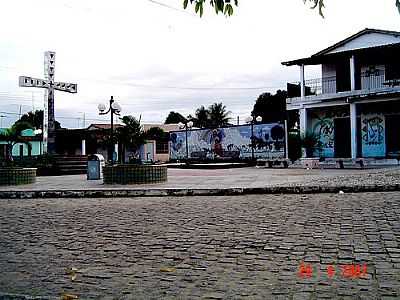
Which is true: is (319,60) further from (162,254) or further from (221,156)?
(162,254)

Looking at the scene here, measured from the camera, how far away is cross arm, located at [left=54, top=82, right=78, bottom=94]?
29.1 m

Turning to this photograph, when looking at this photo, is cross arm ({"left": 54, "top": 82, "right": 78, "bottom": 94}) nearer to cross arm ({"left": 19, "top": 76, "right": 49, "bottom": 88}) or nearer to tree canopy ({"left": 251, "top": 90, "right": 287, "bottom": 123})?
cross arm ({"left": 19, "top": 76, "right": 49, "bottom": 88})

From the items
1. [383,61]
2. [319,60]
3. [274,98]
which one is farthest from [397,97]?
[274,98]

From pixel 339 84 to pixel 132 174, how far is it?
16587 millimetres

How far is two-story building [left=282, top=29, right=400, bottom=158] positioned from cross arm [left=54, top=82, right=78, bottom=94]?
13207 mm

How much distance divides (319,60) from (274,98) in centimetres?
3105

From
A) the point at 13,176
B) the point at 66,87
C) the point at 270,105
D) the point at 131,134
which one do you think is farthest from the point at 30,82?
the point at 270,105

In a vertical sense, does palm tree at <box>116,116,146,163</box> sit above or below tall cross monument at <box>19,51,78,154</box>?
below

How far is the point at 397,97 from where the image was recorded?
23797 millimetres
